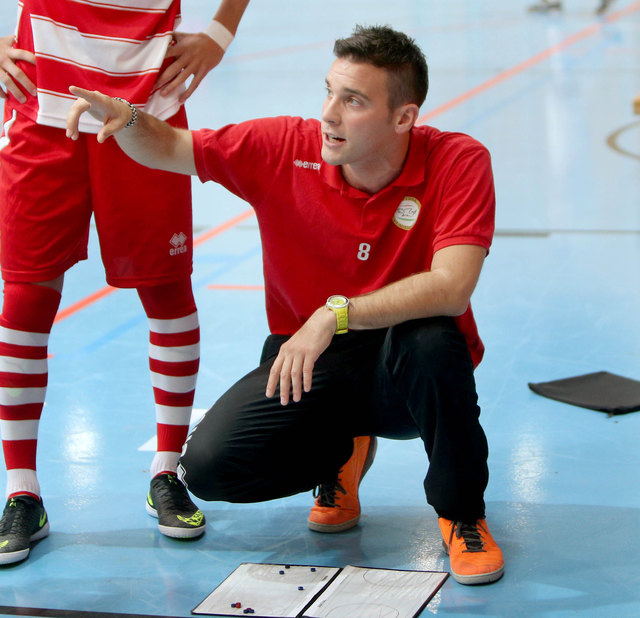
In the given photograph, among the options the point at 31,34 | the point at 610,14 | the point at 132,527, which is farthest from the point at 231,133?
the point at 610,14

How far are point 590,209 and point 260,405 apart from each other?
3473mm

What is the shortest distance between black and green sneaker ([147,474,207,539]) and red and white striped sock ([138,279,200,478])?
0.16 ft

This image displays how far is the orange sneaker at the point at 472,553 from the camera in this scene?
6.71 feet

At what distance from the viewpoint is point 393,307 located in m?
2.03

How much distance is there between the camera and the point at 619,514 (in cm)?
231

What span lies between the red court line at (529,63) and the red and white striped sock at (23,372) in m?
5.33

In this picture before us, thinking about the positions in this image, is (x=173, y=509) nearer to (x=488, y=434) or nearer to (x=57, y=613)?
(x=57, y=613)

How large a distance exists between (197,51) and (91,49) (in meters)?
0.27

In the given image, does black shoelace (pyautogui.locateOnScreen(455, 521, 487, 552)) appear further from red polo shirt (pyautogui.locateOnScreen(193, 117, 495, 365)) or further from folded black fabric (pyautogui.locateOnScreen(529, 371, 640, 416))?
folded black fabric (pyautogui.locateOnScreen(529, 371, 640, 416))

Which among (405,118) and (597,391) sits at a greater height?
(405,118)

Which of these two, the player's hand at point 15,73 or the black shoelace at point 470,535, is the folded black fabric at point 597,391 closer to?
the black shoelace at point 470,535

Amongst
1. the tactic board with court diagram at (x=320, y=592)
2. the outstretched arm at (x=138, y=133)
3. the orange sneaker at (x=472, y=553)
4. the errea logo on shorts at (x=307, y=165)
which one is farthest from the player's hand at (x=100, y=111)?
the orange sneaker at (x=472, y=553)

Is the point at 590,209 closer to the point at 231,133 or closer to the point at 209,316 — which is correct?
the point at 209,316

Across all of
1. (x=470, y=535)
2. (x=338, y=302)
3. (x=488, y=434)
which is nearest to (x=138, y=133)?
(x=338, y=302)
